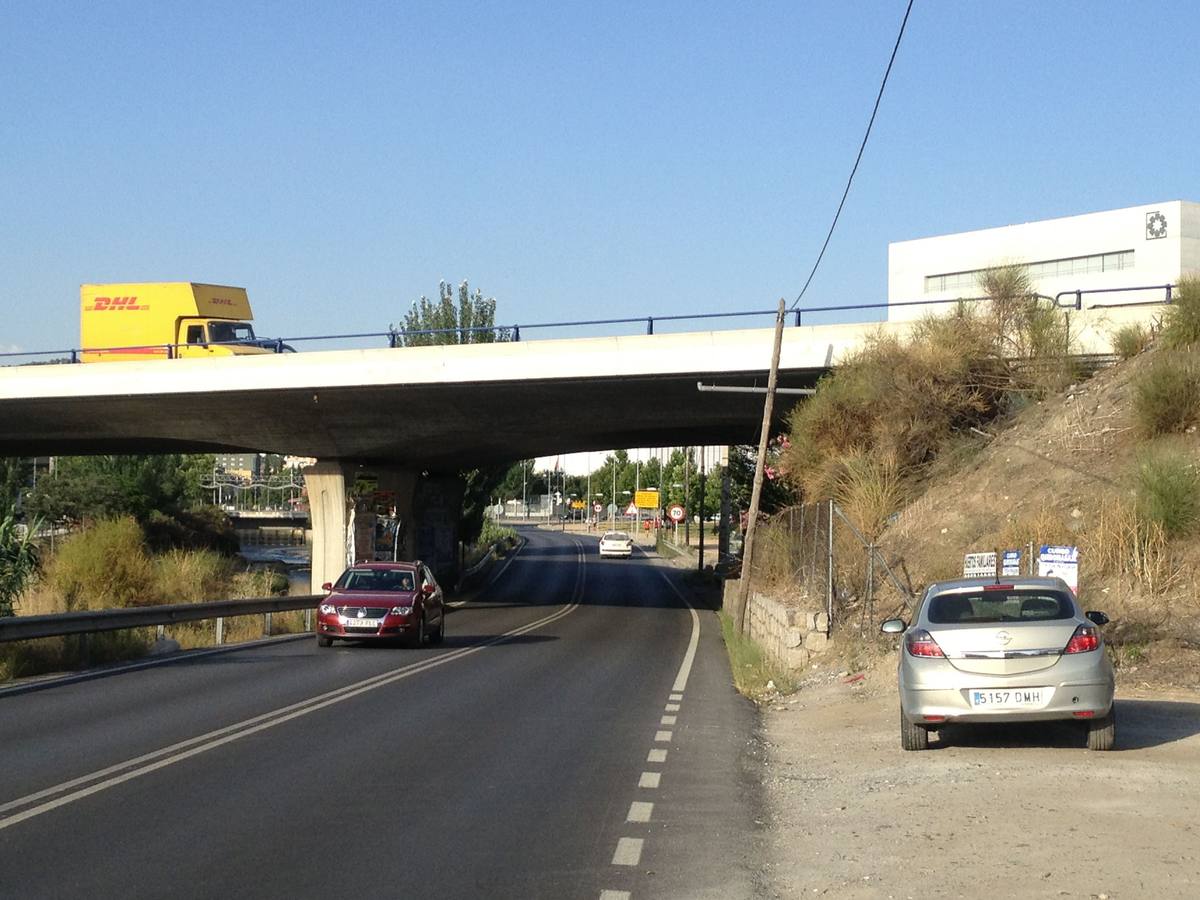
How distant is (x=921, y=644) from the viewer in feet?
37.5

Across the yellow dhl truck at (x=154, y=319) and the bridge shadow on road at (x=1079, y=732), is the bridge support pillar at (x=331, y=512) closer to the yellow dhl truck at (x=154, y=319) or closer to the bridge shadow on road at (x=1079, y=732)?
the yellow dhl truck at (x=154, y=319)

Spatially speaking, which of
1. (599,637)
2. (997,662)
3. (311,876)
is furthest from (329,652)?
(311,876)

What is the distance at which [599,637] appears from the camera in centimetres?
3027

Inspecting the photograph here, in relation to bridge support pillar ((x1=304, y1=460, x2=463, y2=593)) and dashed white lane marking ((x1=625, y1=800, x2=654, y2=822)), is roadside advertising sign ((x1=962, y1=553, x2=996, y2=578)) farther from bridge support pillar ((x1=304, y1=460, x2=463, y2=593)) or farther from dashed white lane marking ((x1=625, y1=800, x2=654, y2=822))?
bridge support pillar ((x1=304, y1=460, x2=463, y2=593))

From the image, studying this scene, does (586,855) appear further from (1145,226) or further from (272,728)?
(1145,226)

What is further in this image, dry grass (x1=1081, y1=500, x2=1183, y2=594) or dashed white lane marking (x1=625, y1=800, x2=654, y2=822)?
dry grass (x1=1081, y1=500, x2=1183, y2=594)

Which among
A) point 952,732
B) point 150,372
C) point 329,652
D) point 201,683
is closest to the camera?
point 952,732

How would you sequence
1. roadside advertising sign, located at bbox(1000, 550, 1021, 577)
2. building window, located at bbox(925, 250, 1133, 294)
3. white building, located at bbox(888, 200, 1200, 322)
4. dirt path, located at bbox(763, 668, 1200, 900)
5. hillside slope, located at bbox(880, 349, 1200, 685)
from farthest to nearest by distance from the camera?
building window, located at bbox(925, 250, 1133, 294), white building, located at bbox(888, 200, 1200, 322), roadside advertising sign, located at bbox(1000, 550, 1021, 577), hillside slope, located at bbox(880, 349, 1200, 685), dirt path, located at bbox(763, 668, 1200, 900)

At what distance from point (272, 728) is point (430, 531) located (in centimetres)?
3979

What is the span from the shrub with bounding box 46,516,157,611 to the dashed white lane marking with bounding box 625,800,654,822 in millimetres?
23532

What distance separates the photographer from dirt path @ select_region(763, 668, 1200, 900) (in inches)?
288

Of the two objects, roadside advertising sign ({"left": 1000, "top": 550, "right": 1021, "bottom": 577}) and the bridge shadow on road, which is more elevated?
roadside advertising sign ({"left": 1000, "top": 550, "right": 1021, "bottom": 577})

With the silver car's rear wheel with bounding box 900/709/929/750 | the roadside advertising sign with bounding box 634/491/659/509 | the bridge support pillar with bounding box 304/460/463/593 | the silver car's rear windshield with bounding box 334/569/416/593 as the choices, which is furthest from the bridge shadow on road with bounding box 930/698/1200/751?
the roadside advertising sign with bounding box 634/491/659/509

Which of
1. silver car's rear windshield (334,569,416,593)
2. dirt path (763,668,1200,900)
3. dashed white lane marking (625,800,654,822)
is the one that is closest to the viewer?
dirt path (763,668,1200,900)
